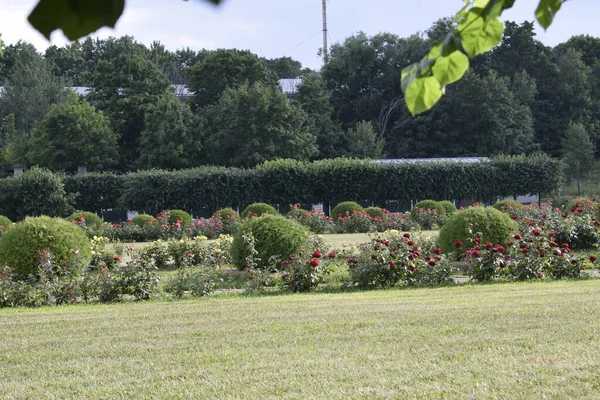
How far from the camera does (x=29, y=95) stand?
4719 cm

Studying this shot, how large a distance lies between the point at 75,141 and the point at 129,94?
4.82 m

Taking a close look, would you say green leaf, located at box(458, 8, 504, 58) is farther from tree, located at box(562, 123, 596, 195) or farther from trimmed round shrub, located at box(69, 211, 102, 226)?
tree, located at box(562, 123, 596, 195)

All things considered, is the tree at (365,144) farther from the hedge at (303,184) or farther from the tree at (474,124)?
the hedge at (303,184)

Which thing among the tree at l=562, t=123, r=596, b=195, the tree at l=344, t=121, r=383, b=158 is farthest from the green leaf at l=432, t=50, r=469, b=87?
the tree at l=562, t=123, r=596, b=195

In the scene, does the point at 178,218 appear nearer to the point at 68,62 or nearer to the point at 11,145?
the point at 11,145

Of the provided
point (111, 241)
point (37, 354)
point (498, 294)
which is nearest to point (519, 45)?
point (111, 241)

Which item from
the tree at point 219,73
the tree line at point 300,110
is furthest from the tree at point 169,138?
the tree at point 219,73

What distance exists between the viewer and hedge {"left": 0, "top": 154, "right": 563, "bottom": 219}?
99.7ft

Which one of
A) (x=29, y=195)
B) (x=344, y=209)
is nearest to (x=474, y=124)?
(x=344, y=209)

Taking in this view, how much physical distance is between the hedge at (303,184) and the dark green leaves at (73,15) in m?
29.7

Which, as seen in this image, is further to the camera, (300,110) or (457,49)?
(300,110)

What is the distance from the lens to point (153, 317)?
7.84 metres

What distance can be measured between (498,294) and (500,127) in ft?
117

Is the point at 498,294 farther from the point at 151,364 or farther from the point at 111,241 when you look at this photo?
the point at 111,241
